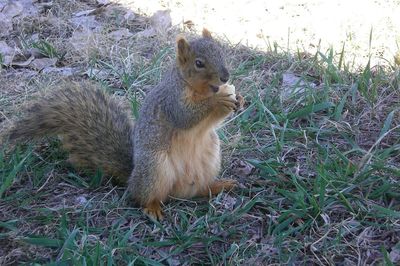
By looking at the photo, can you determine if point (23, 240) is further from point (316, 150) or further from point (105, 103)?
point (316, 150)

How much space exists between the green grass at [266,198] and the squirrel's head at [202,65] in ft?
1.32

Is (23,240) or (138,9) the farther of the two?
(138,9)

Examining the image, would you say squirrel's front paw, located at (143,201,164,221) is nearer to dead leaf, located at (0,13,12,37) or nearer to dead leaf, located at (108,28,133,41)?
dead leaf, located at (108,28,133,41)

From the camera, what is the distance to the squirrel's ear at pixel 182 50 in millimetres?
2186

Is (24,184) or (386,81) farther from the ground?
(386,81)

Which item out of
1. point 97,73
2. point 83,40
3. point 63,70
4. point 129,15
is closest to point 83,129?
point 97,73

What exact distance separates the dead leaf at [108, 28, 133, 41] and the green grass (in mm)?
818

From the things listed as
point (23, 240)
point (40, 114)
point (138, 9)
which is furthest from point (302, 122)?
point (138, 9)

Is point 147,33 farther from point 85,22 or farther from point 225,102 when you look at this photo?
point 225,102

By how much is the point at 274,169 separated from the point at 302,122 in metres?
0.43

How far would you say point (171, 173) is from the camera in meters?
2.19

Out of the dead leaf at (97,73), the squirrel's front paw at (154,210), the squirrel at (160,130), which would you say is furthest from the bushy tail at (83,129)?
the dead leaf at (97,73)

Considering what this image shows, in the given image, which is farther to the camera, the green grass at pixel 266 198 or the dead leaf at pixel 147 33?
the dead leaf at pixel 147 33

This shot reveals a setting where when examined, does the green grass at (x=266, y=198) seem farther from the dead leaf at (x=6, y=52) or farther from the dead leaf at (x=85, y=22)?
the dead leaf at (x=85, y=22)
